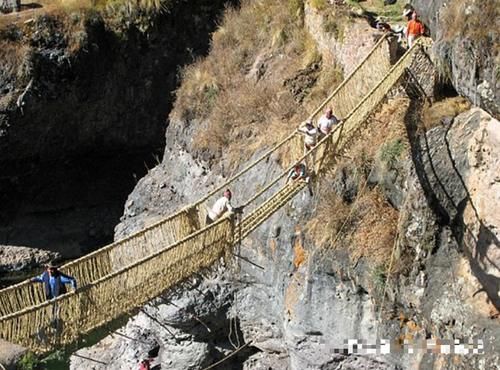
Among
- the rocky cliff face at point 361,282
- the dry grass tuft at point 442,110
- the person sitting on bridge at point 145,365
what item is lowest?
the person sitting on bridge at point 145,365

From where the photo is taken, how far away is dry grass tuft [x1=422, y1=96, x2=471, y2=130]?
45.7 feet

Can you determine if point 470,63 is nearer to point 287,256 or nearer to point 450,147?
point 450,147

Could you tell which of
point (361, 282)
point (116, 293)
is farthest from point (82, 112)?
point (116, 293)

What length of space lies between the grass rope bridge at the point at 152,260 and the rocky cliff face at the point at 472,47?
161 centimetres

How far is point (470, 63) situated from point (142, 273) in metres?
4.98

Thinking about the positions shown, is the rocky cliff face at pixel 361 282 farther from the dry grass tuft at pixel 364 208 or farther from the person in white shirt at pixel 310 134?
the person in white shirt at pixel 310 134

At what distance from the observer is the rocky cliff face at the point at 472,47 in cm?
1168

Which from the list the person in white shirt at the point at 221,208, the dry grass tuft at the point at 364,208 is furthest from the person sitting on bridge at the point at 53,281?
the dry grass tuft at the point at 364,208

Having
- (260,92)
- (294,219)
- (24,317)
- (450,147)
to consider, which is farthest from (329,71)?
(24,317)

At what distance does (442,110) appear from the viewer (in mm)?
14148

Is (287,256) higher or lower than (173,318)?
higher

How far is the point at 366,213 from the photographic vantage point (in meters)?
14.7

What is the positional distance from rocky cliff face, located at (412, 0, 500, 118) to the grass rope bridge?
1612 millimetres

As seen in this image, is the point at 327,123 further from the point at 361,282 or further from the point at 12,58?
the point at 12,58
